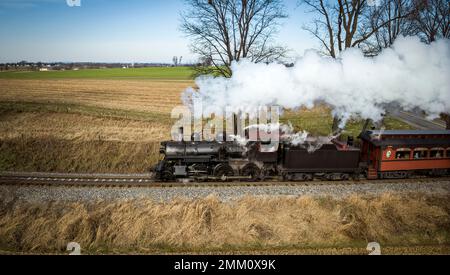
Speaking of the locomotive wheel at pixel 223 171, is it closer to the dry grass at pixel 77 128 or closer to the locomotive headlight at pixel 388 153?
the dry grass at pixel 77 128

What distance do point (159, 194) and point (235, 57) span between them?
1024 centimetres

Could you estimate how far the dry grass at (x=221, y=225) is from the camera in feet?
33.4

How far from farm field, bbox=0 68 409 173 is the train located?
4537 millimetres

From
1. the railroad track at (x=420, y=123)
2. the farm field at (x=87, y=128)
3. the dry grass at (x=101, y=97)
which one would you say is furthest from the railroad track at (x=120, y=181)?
the dry grass at (x=101, y=97)

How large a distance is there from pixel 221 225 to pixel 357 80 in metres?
8.97

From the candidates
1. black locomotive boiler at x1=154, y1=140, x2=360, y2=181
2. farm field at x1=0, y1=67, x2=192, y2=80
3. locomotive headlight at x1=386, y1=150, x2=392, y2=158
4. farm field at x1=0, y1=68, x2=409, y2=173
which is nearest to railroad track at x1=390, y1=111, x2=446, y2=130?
farm field at x1=0, y1=68, x2=409, y2=173

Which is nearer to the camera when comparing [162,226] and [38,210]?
[162,226]

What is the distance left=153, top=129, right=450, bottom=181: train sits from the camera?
14.9m

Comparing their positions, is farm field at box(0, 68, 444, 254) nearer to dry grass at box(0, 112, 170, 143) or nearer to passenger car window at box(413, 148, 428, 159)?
passenger car window at box(413, 148, 428, 159)

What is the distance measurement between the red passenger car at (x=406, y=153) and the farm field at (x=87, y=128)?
7.33 meters

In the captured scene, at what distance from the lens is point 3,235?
10555 mm

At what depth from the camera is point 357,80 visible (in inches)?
550
